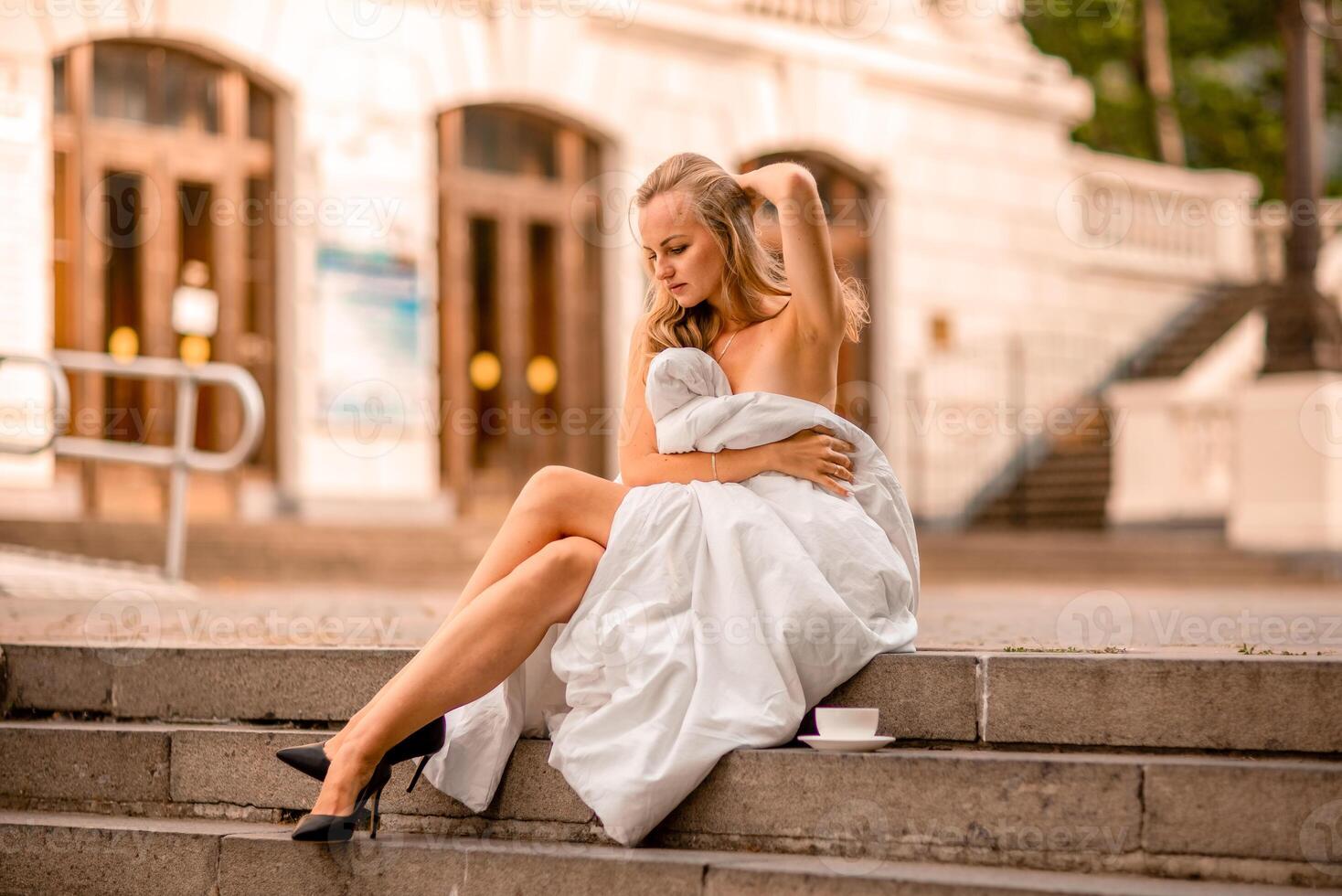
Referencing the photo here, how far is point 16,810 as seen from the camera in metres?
4.62

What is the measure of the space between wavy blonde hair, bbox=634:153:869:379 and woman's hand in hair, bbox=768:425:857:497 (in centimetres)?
31

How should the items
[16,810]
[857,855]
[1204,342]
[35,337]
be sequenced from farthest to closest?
1. [1204,342]
2. [35,337]
3. [16,810]
4. [857,855]

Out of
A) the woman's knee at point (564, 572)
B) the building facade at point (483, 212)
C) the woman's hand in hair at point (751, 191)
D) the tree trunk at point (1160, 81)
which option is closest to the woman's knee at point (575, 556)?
the woman's knee at point (564, 572)

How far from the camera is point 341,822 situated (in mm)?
3803

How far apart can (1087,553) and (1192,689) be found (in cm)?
952

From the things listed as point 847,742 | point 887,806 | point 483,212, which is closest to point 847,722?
point 847,742

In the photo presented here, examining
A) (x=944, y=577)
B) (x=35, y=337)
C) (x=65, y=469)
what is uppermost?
(x=35, y=337)

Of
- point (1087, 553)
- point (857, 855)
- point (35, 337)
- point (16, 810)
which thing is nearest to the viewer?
point (857, 855)

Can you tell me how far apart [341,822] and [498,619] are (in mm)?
546

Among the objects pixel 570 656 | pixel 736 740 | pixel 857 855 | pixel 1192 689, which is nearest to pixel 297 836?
pixel 570 656

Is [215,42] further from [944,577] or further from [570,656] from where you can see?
[570,656]

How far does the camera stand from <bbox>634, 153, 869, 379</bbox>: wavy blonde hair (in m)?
4.17

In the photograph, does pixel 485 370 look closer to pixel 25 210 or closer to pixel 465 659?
pixel 25 210

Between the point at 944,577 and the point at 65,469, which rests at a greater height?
the point at 65,469
